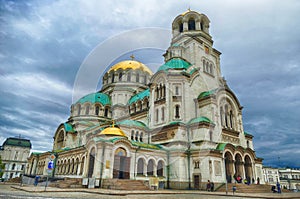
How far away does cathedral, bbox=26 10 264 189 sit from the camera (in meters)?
23.0

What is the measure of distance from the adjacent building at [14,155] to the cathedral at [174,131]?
1137 inches

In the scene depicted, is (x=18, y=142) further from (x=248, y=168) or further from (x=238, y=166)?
(x=248, y=168)

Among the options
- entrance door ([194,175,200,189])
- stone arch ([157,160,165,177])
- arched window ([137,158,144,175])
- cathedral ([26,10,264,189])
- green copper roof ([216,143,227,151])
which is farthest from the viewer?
stone arch ([157,160,165,177])

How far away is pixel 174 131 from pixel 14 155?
59218 mm

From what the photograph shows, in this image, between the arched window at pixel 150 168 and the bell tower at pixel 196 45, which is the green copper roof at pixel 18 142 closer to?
the bell tower at pixel 196 45

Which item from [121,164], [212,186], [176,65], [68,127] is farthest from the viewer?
[68,127]

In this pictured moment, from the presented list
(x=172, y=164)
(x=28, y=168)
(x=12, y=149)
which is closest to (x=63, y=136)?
(x=28, y=168)

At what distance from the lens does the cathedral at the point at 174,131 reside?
23016 millimetres

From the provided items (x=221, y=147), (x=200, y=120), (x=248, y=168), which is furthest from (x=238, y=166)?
(x=200, y=120)

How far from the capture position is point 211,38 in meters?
38.3

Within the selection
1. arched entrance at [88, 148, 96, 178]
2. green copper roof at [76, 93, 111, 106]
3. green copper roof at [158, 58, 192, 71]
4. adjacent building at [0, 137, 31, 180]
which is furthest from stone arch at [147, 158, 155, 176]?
adjacent building at [0, 137, 31, 180]

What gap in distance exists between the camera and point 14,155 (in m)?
64.4

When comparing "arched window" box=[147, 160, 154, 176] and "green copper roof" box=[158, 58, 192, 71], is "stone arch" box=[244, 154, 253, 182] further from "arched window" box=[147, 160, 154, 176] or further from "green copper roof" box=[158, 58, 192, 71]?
"green copper roof" box=[158, 58, 192, 71]

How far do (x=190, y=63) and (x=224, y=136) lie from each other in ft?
40.7
